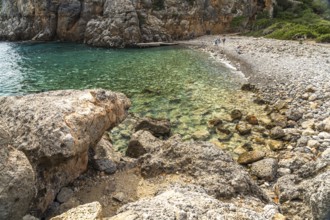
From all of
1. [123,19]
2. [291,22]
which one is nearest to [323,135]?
[123,19]

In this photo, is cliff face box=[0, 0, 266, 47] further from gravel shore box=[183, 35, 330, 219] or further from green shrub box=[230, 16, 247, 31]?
gravel shore box=[183, 35, 330, 219]

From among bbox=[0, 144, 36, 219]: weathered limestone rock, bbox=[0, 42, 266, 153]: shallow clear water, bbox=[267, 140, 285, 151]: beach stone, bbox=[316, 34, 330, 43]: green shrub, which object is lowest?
bbox=[0, 42, 266, 153]: shallow clear water

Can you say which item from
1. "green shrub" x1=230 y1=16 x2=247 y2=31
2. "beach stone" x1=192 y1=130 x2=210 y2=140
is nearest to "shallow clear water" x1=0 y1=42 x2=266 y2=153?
"beach stone" x1=192 y1=130 x2=210 y2=140

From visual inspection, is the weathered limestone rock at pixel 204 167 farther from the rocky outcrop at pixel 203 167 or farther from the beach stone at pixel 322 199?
the beach stone at pixel 322 199

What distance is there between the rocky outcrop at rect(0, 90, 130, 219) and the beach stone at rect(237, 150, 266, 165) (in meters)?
7.84

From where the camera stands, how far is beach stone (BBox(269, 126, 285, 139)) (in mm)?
18672

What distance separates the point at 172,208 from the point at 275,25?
245ft

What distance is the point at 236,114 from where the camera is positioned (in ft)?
73.6

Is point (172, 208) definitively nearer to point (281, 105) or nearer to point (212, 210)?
point (212, 210)

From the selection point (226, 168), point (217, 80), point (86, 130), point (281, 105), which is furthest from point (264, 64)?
point (86, 130)

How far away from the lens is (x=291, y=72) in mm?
31250

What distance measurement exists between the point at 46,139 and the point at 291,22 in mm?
79351

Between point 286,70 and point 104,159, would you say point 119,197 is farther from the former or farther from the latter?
point 286,70

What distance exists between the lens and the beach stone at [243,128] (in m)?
19.7
